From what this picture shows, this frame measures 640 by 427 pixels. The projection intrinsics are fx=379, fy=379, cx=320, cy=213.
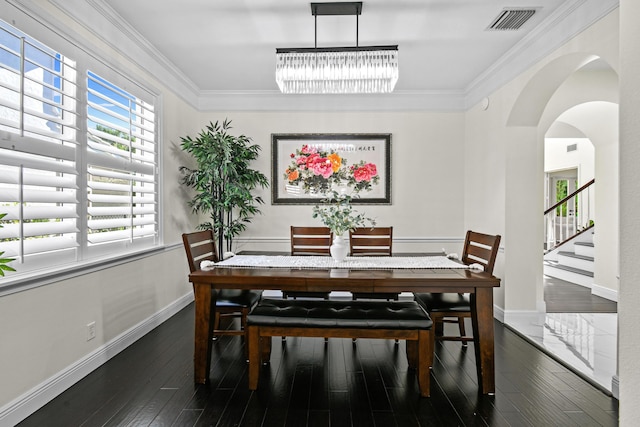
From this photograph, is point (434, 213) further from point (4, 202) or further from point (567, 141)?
point (567, 141)

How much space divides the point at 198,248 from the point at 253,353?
912mm

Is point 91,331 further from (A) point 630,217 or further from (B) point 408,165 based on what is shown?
(B) point 408,165

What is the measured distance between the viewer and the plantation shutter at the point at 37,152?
6.64 ft

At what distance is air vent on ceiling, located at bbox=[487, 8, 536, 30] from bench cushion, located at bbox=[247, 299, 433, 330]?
2.33 metres

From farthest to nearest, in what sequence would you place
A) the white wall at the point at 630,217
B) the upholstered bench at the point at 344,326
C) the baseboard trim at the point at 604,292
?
the baseboard trim at the point at 604,292 → the upholstered bench at the point at 344,326 → the white wall at the point at 630,217

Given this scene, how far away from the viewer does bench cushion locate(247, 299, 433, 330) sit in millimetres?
2357

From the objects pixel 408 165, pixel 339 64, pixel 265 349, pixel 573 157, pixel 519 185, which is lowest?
pixel 265 349

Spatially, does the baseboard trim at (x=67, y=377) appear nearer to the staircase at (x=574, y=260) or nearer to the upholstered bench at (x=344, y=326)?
the upholstered bench at (x=344, y=326)

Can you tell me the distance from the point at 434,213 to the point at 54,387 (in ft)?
13.8

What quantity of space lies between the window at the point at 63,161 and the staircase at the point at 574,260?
20.3ft

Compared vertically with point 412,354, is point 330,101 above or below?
above

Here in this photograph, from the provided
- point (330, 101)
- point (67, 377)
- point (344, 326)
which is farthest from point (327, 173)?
point (67, 377)

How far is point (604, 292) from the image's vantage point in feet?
16.3

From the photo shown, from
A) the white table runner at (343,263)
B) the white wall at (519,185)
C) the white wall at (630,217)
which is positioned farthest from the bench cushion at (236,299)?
the white wall at (519,185)
